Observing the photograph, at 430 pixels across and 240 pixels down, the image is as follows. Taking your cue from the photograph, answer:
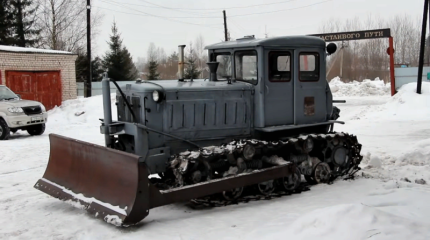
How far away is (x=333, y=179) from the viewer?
872 centimetres

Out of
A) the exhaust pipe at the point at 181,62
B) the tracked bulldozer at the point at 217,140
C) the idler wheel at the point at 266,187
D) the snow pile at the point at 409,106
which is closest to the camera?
the tracked bulldozer at the point at 217,140

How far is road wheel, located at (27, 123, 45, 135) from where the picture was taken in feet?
54.3

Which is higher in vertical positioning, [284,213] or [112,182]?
[112,182]

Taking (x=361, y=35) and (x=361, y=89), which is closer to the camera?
(x=361, y=35)

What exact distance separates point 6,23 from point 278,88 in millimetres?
37166

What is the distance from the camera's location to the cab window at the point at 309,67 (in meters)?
8.37

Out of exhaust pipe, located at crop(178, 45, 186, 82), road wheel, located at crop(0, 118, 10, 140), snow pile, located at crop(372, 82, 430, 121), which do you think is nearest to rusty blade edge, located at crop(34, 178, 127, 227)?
exhaust pipe, located at crop(178, 45, 186, 82)

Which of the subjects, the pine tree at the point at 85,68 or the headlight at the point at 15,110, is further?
the pine tree at the point at 85,68

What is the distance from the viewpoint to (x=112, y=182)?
641 centimetres

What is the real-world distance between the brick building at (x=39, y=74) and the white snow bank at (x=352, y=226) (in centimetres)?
1876

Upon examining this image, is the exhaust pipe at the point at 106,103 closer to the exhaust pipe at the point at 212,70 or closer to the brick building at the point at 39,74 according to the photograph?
the exhaust pipe at the point at 212,70

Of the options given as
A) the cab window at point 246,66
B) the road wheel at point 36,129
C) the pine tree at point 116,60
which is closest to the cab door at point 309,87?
the cab window at point 246,66

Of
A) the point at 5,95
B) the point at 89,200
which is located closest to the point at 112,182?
the point at 89,200

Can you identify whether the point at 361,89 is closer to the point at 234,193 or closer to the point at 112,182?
the point at 234,193
